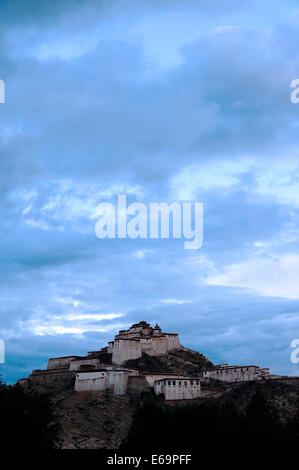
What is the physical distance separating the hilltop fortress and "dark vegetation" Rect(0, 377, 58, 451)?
1287 inches

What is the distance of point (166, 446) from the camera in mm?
48125

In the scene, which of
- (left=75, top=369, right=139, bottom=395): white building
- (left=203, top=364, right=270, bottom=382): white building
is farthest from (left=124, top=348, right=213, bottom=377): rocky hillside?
(left=75, top=369, right=139, bottom=395): white building

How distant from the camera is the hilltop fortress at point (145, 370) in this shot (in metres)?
86.8

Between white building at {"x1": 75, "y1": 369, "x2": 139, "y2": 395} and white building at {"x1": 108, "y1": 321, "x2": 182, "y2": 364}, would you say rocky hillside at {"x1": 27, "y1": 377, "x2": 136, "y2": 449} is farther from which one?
white building at {"x1": 108, "y1": 321, "x2": 182, "y2": 364}

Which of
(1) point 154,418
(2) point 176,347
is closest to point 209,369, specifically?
(2) point 176,347

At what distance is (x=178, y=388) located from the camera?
277 ft

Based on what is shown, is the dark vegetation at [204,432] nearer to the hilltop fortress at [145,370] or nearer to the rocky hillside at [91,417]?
the rocky hillside at [91,417]

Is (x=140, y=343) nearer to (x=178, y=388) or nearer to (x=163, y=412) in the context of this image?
(x=178, y=388)

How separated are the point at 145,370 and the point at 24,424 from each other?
4588 centimetres

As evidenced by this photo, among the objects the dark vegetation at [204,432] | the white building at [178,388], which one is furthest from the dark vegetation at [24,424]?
the white building at [178,388]

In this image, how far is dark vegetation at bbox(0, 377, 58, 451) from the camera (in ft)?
162
